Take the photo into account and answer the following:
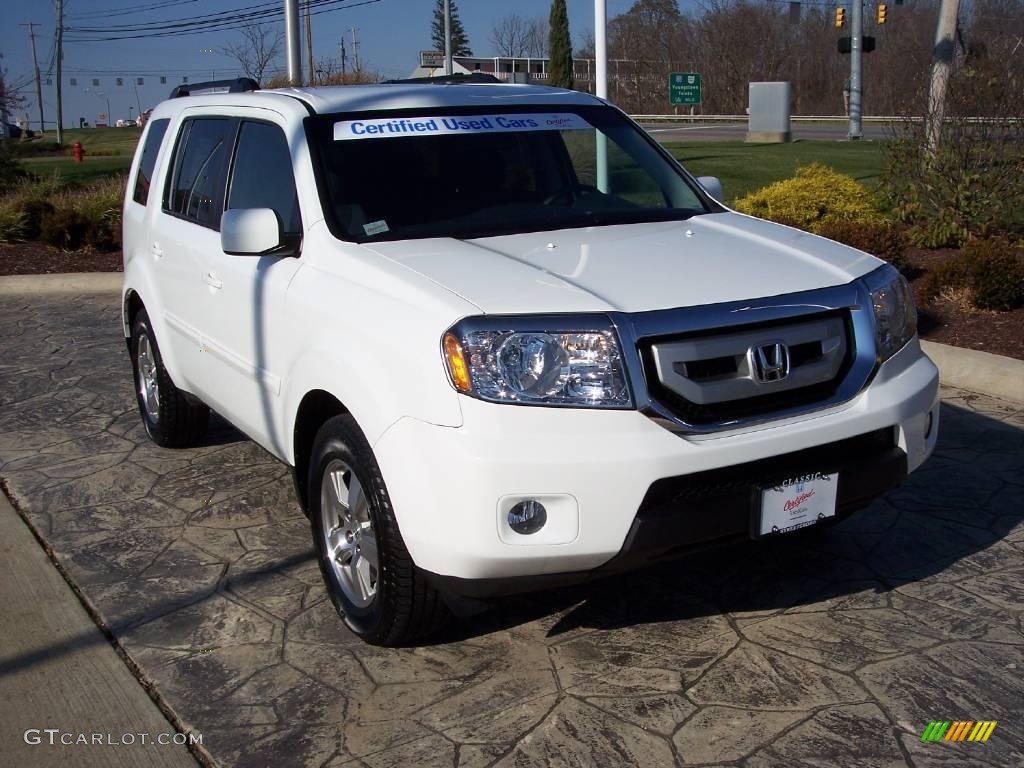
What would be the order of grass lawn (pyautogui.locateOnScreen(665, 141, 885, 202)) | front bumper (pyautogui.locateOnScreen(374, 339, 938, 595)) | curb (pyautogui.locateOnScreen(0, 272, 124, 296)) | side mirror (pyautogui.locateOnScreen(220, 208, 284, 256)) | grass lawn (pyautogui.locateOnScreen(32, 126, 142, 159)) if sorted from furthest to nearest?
grass lawn (pyautogui.locateOnScreen(32, 126, 142, 159))
grass lawn (pyautogui.locateOnScreen(665, 141, 885, 202))
curb (pyautogui.locateOnScreen(0, 272, 124, 296))
side mirror (pyautogui.locateOnScreen(220, 208, 284, 256))
front bumper (pyautogui.locateOnScreen(374, 339, 938, 595))

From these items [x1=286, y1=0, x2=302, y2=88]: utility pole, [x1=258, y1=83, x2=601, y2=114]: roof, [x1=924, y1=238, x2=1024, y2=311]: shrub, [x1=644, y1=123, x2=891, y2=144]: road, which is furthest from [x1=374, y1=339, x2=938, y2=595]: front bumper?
[x1=644, y1=123, x2=891, y2=144]: road

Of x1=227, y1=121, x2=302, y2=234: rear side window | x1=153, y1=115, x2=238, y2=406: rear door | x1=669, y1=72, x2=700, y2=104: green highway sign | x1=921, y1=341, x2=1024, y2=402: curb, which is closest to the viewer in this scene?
x1=227, y1=121, x2=302, y2=234: rear side window

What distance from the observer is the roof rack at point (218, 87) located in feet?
19.7

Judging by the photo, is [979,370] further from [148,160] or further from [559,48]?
[559,48]

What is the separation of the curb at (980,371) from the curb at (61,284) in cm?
845

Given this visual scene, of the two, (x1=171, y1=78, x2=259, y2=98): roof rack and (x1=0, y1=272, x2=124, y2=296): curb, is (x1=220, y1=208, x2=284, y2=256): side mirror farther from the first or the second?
(x1=0, y1=272, x2=124, y2=296): curb

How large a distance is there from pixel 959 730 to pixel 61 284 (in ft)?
35.7

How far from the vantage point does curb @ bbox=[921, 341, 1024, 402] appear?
22.5ft

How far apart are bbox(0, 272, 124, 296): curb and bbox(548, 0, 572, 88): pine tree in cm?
2353

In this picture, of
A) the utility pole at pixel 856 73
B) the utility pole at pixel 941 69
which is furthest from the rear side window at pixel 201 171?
the utility pole at pixel 856 73

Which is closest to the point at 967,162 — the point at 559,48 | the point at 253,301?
the point at 253,301

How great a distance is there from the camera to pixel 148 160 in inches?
249

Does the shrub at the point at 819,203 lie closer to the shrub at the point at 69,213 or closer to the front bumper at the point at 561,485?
the front bumper at the point at 561,485

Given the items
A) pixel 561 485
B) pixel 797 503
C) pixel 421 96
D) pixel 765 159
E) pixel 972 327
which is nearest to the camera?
pixel 561 485
